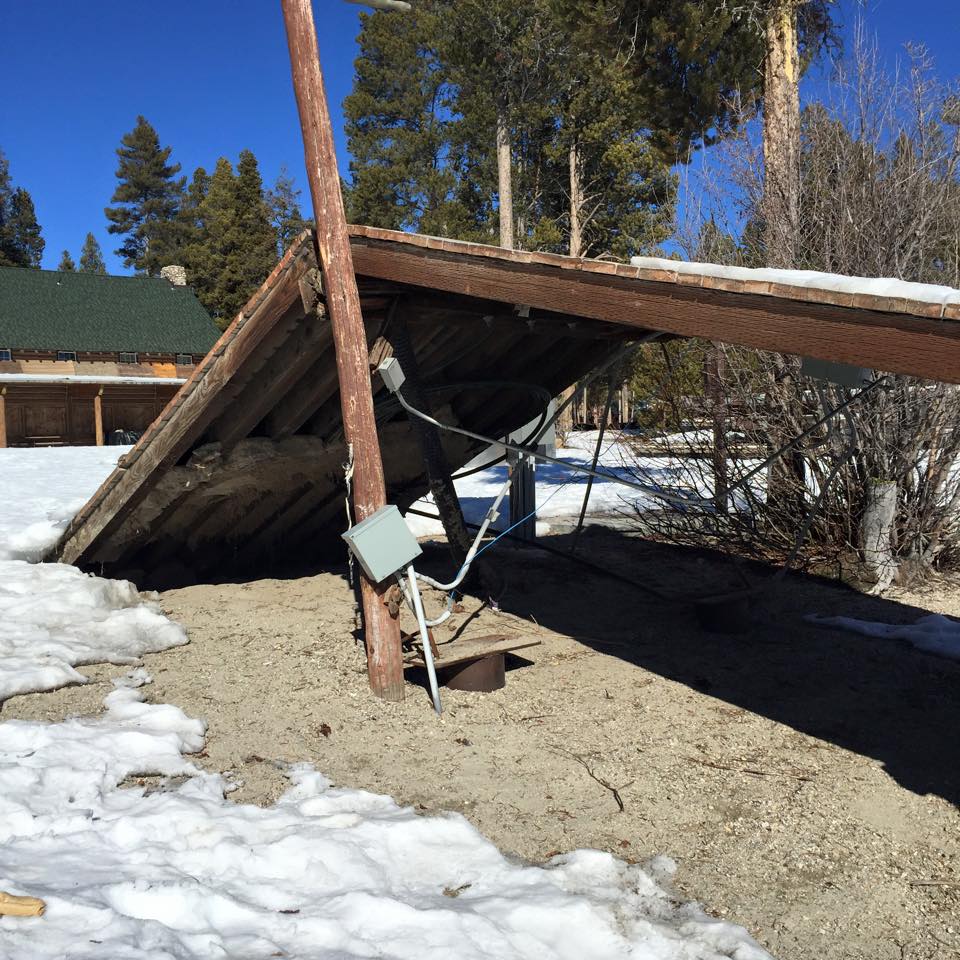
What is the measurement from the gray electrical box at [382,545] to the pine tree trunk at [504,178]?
1503cm

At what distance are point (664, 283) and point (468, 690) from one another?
287 centimetres

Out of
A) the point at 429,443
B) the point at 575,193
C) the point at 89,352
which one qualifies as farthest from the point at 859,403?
the point at 89,352

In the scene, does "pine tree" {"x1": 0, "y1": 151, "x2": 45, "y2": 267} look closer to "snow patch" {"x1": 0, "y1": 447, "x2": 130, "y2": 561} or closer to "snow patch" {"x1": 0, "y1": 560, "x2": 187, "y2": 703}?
"snow patch" {"x1": 0, "y1": 447, "x2": 130, "y2": 561}

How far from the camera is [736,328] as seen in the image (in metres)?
3.56

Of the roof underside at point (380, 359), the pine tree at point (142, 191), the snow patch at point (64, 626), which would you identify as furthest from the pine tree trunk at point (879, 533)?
the pine tree at point (142, 191)

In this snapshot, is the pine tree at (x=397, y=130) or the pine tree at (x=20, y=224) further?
the pine tree at (x=20, y=224)

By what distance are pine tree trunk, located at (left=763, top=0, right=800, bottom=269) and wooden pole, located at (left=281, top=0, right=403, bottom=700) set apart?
16.7 feet

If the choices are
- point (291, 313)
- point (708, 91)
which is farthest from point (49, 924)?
point (708, 91)

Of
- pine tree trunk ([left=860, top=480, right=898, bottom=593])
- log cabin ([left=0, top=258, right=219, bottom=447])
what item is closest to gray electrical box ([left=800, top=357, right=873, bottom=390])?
pine tree trunk ([left=860, top=480, right=898, bottom=593])

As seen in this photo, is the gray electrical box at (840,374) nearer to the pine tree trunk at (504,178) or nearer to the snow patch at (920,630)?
the snow patch at (920,630)

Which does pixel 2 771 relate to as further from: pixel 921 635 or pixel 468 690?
pixel 921 635

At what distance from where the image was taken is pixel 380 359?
564 cm


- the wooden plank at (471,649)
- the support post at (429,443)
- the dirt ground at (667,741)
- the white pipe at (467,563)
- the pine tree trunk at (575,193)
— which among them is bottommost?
the dirt ground at (667,741)

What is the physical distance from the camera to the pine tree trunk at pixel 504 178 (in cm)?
1972
